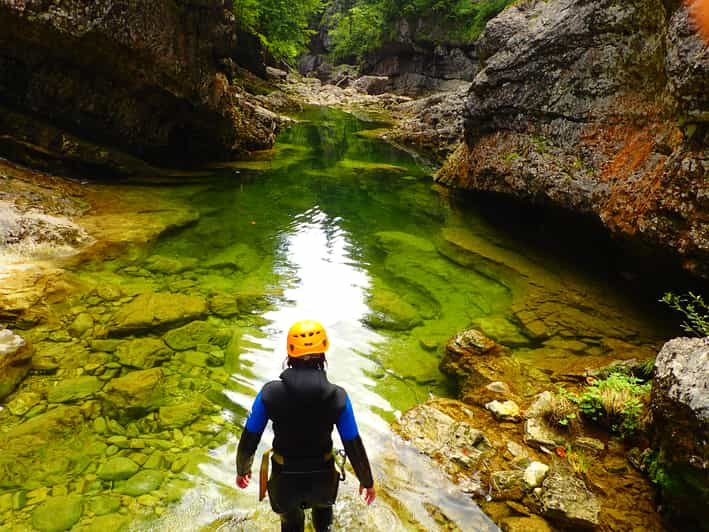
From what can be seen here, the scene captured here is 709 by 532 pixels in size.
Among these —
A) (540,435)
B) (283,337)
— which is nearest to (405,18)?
(283,337)

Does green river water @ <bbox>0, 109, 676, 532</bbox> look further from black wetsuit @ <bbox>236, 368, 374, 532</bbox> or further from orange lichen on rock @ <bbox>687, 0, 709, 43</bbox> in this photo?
orange lichen on rock @ <bbox>687, 0, 709, 43</bbox>

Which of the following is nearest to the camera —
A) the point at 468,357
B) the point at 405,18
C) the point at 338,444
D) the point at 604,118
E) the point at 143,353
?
→ the point at 338,444

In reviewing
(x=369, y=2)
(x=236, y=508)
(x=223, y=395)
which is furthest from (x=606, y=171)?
(x=369, y=2)

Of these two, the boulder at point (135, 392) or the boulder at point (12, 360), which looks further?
the boulder at point (135, 392)

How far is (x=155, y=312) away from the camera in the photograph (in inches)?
267

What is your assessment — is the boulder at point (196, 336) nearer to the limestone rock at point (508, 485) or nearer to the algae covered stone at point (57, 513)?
the algae covered stone at point (57, 513)

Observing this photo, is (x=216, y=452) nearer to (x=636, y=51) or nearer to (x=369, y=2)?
(x=636, y=51)

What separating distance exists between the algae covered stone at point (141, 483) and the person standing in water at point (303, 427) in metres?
1.42

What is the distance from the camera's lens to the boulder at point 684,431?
3559 millimetres

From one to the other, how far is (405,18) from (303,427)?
62.7 m

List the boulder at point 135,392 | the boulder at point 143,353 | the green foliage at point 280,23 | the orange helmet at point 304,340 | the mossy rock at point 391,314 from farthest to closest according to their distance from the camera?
the green foliage at point 280,23 → the mossy rock at point 391,314 → the boulder at point 143,353 → the boulder at point 135,392 → the orange helmet at point 304,340

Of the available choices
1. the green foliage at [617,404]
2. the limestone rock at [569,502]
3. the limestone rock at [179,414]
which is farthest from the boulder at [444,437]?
the limestone rock at [179,414]

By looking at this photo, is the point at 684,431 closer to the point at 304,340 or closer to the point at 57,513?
the point at 304,340

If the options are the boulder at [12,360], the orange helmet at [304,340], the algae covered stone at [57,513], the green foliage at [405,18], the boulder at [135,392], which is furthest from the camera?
the green foliage at [405,18]
